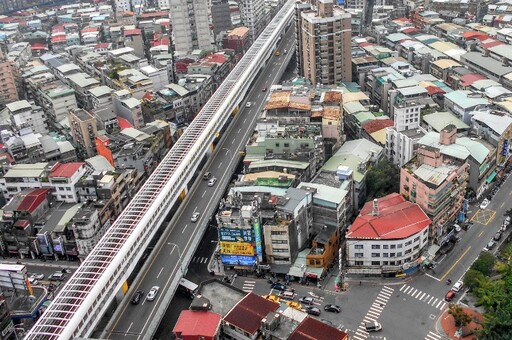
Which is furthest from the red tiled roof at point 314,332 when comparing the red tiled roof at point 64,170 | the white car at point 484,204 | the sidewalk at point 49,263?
the red tiled roof at point 64,170

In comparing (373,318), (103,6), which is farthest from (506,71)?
(103,6)

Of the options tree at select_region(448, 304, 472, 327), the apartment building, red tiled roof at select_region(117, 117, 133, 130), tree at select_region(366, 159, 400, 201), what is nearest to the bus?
tree at select_region(366, 159, 400, 201)

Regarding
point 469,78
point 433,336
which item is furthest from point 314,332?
point 469,78

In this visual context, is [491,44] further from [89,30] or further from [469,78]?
[89,30]

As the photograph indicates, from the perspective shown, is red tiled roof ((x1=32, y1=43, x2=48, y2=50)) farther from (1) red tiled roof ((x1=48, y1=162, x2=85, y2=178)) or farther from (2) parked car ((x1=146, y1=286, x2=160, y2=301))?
(2) parked car ((x1=146, y1=286, x2=160, y2=301))

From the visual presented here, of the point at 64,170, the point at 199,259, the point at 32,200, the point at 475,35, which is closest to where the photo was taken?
the point at 199,259

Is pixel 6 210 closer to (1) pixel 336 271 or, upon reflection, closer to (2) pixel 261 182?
(2) pixel 261 182
